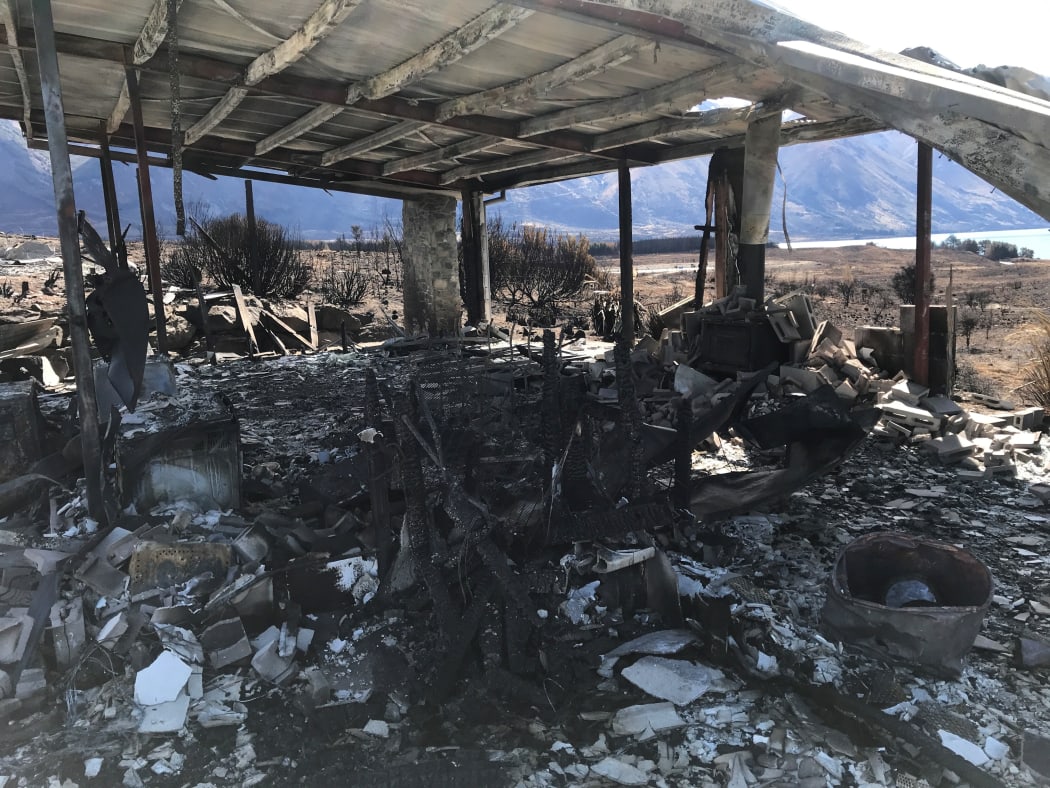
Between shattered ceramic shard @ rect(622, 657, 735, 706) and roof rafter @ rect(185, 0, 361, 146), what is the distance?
418cm

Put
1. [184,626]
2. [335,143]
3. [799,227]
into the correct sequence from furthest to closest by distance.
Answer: [799,227]
[335,143]
[184,626]

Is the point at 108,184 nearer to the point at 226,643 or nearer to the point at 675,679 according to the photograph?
the point at 226,643

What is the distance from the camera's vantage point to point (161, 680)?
114 inches

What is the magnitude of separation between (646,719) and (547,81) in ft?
16.8

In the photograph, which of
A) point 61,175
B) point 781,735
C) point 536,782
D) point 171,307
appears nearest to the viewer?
point 536,782

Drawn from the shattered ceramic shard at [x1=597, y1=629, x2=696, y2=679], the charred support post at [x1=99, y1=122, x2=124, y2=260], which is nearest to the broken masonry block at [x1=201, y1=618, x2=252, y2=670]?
the shattered ceramic shard at [x1=597, y1=629, x2=696, y2=679]

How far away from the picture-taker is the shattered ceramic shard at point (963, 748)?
2518mm

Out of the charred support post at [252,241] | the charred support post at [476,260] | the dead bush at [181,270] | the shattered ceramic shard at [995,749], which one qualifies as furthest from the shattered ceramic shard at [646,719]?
the dead bush at [181,270]

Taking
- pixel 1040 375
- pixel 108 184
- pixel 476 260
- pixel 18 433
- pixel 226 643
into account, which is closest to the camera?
pixel 226 643

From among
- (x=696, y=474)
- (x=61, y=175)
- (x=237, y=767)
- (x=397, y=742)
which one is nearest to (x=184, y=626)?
(x=237, y=767)

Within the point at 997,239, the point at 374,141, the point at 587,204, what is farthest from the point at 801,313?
the point at 587,204

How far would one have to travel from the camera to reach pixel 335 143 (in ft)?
31.7

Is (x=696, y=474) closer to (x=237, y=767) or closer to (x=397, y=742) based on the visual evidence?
(x=397, y=742)

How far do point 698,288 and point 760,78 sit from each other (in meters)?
4.19
